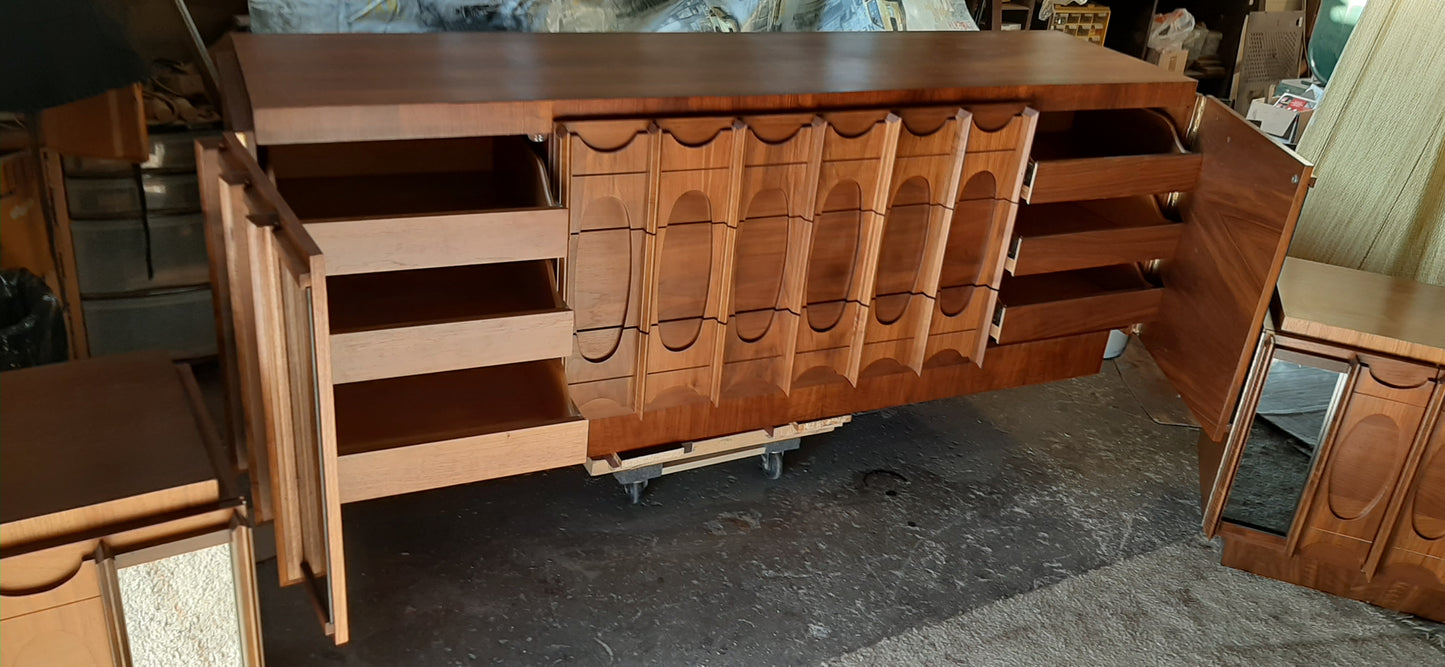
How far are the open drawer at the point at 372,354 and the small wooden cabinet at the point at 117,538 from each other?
10cm

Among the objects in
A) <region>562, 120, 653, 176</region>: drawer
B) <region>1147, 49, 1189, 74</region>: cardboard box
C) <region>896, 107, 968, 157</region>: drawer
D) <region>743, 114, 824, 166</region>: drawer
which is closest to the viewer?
<region>562, 120, 653, 176</region>: drawer

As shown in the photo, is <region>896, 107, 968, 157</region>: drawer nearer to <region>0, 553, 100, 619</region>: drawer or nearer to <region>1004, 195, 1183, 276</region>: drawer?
<region>1004, 195, 1183, 276</region>: drawer

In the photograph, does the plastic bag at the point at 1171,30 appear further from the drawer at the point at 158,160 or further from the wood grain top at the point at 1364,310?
the drawer at the point at 158,160

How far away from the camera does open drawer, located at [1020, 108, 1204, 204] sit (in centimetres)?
201

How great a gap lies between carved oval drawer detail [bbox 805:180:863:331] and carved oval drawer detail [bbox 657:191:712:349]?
21cm

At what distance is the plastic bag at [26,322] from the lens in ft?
6.15

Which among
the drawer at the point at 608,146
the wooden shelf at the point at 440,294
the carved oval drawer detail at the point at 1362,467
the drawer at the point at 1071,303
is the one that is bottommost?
the carved oval drawer detail at the point at 1362,467

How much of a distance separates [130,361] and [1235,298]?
1.89 m

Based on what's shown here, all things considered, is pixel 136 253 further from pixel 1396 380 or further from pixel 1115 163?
pixel 1396 380

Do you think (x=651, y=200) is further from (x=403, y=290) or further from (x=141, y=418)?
(x=141, y=418)

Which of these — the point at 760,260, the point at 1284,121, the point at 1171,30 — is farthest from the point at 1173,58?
the point at 760,260

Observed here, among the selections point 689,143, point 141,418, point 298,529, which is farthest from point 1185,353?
point 141,418

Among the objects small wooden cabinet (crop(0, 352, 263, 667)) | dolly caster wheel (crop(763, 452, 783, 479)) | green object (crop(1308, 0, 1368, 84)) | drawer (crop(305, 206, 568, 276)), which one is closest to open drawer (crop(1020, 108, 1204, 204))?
dolly caster wheel (crop(763, 452, 783, 479))

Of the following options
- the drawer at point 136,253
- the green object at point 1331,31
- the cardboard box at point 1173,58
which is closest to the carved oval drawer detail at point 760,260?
the drawer at point 136,253
